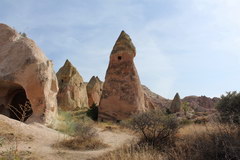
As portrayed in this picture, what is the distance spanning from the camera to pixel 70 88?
25.7m

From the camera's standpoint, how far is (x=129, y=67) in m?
20.0

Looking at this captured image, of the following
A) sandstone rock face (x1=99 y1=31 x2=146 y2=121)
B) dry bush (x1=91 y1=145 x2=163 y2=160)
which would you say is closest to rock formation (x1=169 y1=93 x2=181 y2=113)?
sandstone rock face (x1=99 y1=31 x2=146 y2=121)

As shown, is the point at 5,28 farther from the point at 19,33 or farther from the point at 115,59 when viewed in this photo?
the point at 115,59

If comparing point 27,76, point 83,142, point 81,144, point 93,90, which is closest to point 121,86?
point 27,76

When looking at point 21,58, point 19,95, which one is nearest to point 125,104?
point 19,95

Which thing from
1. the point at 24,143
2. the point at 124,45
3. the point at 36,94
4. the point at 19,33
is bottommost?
the point at 24,143

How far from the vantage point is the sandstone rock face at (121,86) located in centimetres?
1887

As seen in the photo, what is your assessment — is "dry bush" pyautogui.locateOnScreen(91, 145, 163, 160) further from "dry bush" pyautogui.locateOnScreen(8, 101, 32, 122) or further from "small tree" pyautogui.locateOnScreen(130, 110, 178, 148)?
"small tree" pyautogui.locateOnScreen(130, 110, 178, 148)

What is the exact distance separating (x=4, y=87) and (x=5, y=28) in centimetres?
318

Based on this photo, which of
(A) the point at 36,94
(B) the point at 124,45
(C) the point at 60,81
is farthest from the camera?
(C) the point at 60,81

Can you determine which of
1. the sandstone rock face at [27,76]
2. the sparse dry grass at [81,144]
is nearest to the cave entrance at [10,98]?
the sandstone rock face at [27,76]

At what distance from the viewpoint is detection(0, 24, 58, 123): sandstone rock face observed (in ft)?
33.9

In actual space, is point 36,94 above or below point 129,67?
below

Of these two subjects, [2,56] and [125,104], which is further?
[125,104]
